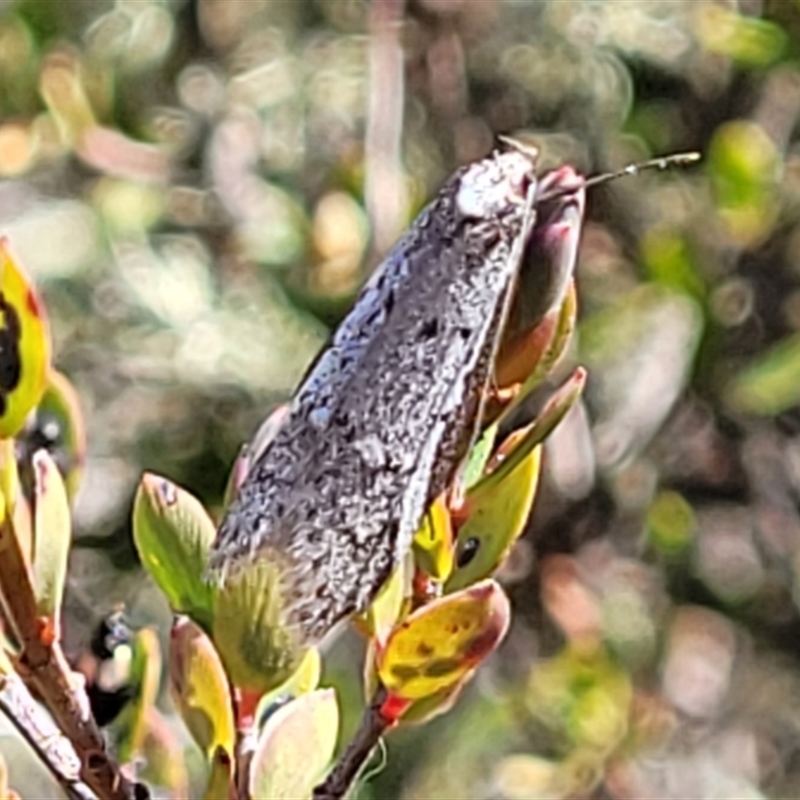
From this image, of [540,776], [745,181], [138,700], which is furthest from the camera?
[745,181]

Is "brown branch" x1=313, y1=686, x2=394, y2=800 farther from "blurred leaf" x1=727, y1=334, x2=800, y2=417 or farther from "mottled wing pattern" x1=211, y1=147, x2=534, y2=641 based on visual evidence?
"blurred leaf" x1=727, y1=334, x2=800, y2=417

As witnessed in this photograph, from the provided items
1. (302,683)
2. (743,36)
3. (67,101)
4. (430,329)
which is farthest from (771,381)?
(430,329)

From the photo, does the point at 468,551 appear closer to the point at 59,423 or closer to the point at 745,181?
the point at 59,423

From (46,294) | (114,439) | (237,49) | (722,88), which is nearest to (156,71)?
(237,49)

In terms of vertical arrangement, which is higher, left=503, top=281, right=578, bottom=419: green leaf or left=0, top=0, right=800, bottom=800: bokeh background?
left=503, top=281, right=578, bottom=419: green leaf

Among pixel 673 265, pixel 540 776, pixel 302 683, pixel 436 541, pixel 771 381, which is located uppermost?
pixel 436 541

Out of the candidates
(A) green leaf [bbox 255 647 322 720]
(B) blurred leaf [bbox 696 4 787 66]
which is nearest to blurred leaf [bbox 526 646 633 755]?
(B) blurred leaf [bbox 696 4 787 66]
